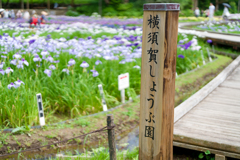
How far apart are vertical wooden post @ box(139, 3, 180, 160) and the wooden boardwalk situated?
2.40 ft

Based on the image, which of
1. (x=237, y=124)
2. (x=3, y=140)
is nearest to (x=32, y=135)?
(x=3, y=140)

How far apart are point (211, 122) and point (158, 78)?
4.88 ft

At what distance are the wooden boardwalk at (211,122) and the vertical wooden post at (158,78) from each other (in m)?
0.73

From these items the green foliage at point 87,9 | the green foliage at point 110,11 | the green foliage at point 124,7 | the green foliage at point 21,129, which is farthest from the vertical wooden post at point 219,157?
the green foliage at point 87,9

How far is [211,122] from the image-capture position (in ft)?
9.55

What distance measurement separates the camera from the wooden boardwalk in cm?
242

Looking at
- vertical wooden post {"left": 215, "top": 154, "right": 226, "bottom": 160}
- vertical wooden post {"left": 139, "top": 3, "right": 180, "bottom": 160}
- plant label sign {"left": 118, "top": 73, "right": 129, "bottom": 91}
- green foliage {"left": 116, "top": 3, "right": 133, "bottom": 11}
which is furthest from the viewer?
green foliage {"left": 116, "top": 3, "right": 133, "bottom": 11}

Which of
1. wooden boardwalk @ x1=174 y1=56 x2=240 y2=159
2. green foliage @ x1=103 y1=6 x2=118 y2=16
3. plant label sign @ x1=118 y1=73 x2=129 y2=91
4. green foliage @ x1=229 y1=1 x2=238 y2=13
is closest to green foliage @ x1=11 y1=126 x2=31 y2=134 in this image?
plant label sign @ x1=118 y1=73 x2=129 y2=91

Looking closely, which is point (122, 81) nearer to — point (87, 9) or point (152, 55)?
point (152, 55)

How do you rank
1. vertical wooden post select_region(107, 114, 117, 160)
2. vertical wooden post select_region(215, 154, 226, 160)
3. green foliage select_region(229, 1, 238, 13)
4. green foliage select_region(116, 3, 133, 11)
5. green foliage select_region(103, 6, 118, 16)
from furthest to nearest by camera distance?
green foliage select_region(229, 1, 238, 13) → green foliage select_region(116, 3, 133, 11) → green foliage select_region(103, 6, 118, 16) → vertical wooden post select_region(215, 154, 226, 160) → vertical wooden post select_region(107, 114, 117, 160)

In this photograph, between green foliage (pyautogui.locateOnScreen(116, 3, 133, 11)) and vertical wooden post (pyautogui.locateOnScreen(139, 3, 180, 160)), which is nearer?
vertical wooden post (pyautogui.locateOnScreen(139, 3, 180, 160))

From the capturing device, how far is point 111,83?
14.3 ft

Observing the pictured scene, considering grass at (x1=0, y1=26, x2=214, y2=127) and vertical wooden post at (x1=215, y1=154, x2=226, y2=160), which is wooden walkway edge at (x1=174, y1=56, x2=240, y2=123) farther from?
grass at (x1=0, y1=26, x2=214, y2=127)

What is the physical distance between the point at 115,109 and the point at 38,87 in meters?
1.14
